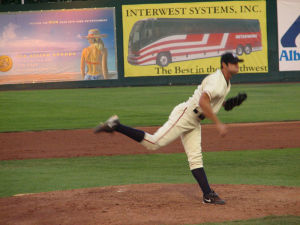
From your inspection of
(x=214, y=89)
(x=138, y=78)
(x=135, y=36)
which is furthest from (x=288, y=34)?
(x=214, y=89)

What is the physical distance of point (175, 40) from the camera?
2559 centimetres

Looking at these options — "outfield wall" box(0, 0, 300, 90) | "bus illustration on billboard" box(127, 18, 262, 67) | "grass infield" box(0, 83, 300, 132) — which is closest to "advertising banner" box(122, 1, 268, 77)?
"bus illustration on billboard" box(127, 18, 262, 67)

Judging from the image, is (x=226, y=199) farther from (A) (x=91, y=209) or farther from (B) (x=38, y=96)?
(B) (x=38, y=96)

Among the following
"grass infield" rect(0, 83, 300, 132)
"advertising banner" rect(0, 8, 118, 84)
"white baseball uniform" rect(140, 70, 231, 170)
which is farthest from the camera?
"advertising banner" rect(0, 8, 118, 84)

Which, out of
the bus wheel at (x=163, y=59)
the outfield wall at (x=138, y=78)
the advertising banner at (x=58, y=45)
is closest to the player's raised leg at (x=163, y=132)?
the bus wheel at (x=163, y=59)

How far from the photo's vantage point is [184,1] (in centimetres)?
2542

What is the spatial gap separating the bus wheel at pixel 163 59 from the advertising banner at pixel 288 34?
4.82 meters

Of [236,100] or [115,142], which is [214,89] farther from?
[115,142]

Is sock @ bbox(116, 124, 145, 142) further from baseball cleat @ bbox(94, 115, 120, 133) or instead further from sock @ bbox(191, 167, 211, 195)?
sock @ bbox(191, 167, 211, 195)

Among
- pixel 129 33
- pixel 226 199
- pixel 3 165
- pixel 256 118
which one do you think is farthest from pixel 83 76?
pixel 226 199

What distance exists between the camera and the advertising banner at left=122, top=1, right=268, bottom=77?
2545 cm

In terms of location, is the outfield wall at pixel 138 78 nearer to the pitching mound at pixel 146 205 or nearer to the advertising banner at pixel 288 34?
the advertising banner at pixel 288 34

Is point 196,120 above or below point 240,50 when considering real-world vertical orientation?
below

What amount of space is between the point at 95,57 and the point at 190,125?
19.0 metres
